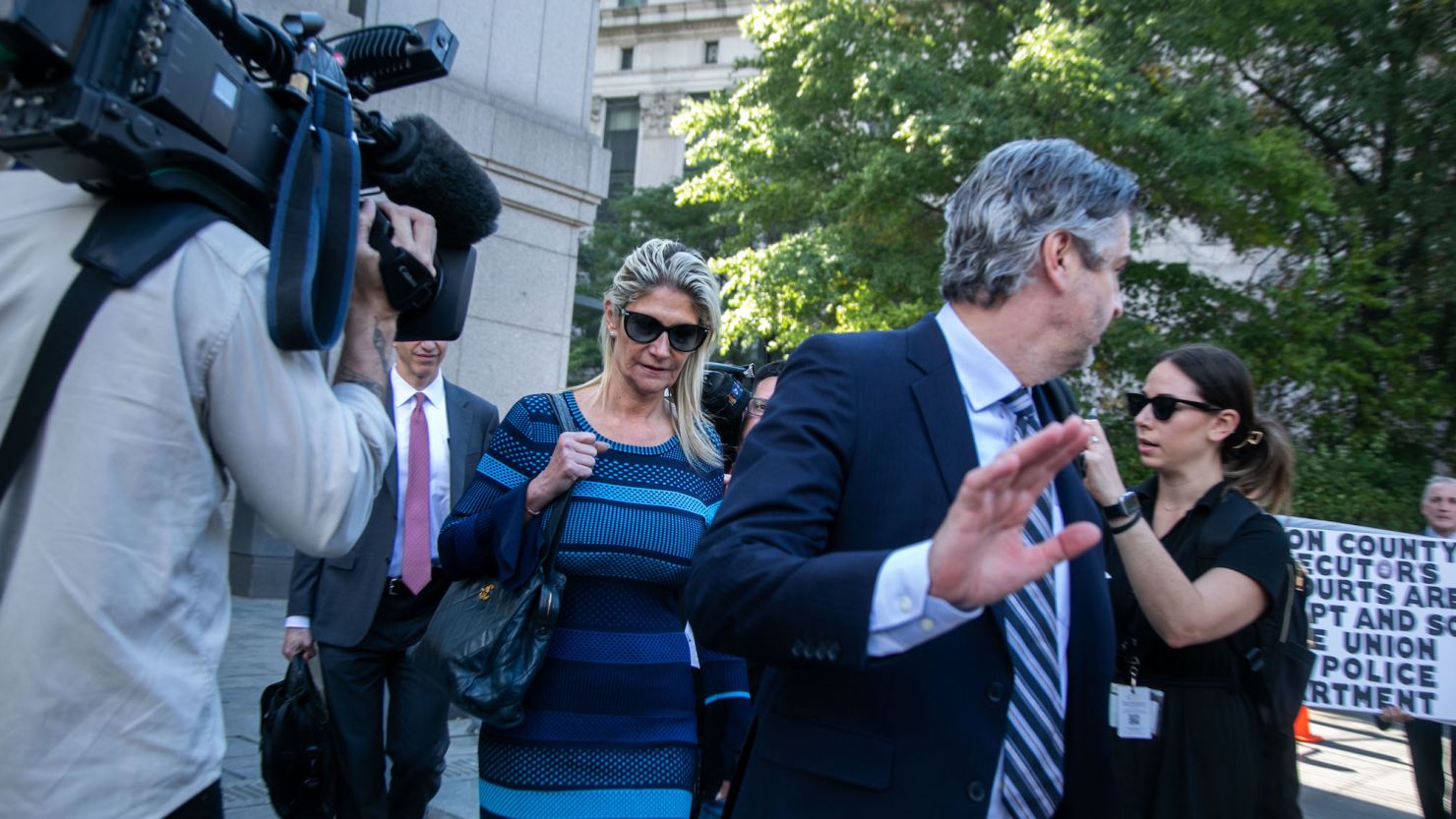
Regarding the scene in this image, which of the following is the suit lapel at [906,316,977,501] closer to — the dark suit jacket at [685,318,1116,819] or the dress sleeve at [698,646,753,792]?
the dark suit jacket at [685,318,1116,819]

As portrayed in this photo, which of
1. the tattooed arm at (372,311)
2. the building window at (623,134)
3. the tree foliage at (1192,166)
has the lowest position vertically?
the tattooed arm at (372,311)

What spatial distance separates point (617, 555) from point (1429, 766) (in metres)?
5.64

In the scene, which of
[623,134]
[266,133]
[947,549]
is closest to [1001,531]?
→ [947,549]

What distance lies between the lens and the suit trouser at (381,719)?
432 centimetres

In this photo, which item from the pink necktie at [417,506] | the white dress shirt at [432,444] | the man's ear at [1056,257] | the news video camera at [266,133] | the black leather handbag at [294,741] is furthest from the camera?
the white dress shirt at [432,444]

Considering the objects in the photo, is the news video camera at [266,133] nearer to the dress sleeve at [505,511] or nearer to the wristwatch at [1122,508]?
the dress sleeve at [505,511]

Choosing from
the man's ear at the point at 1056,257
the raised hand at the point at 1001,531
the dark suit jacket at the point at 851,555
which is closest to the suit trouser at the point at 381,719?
the dark suit jacket at the point at 851,555

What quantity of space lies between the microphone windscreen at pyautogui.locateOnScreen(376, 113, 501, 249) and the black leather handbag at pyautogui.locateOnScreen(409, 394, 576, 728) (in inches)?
42.2

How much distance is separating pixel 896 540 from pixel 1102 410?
16433 mm

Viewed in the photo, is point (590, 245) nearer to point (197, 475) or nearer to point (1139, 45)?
point (1139, 45)

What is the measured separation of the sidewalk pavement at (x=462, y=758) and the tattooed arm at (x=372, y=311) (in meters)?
3.46

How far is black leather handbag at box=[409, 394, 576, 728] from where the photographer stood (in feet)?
9.26

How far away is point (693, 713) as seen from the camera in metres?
3.16

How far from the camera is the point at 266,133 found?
1.74 m
